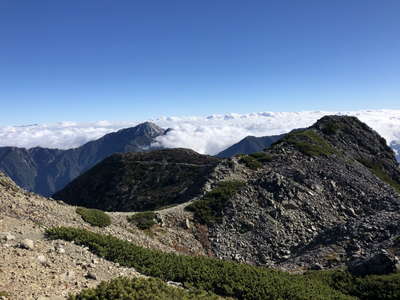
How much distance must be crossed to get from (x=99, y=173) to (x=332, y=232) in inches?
5091

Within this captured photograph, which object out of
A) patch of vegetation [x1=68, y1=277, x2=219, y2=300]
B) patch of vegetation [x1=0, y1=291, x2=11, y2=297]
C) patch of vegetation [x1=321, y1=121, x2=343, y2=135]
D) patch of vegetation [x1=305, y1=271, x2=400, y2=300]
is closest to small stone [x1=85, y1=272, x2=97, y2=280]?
patch of vegetation [x1=68, y1=277, x2=219, y2=300]

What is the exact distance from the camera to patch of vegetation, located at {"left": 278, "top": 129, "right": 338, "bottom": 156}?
66.4m

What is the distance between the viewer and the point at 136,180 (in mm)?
126625

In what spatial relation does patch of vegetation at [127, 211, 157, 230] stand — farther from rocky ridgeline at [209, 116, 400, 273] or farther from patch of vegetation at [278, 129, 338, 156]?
patch of vegetation at [278, 129, 338, 156]

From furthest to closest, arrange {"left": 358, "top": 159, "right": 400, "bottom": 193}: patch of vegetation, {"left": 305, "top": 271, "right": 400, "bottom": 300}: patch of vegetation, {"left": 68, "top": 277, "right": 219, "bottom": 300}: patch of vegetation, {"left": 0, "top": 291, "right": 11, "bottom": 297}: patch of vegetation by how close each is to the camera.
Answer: {"left": 358, "top": 159, "right": 400, "bottom": 193}: patch of vegetation, {"left": 305, "top": 271, "right": 400, "bottom": 300}: patch of vegetation, {"left": 68, "top": 277, "right": 219, "bottom": 300}: patch of vegetation, {"left": 0, "top": 291, "right": 11, "bottom": 297}: patch of vegetation

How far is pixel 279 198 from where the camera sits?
48.1 meters

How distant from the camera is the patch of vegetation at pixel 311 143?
66.4m

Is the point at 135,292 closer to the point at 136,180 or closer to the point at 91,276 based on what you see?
the point at 91,276

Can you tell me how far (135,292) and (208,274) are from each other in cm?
776

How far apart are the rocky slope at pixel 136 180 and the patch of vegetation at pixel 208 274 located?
63478 millimetres

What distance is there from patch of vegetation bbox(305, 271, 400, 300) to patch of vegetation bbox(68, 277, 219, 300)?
13321 millimetres

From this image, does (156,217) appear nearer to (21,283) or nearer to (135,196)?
(21,283)

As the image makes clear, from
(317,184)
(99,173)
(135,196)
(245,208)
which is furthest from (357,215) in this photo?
(99,173)

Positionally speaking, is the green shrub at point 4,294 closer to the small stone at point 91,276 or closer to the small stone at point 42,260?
the small stone at point 42,260
